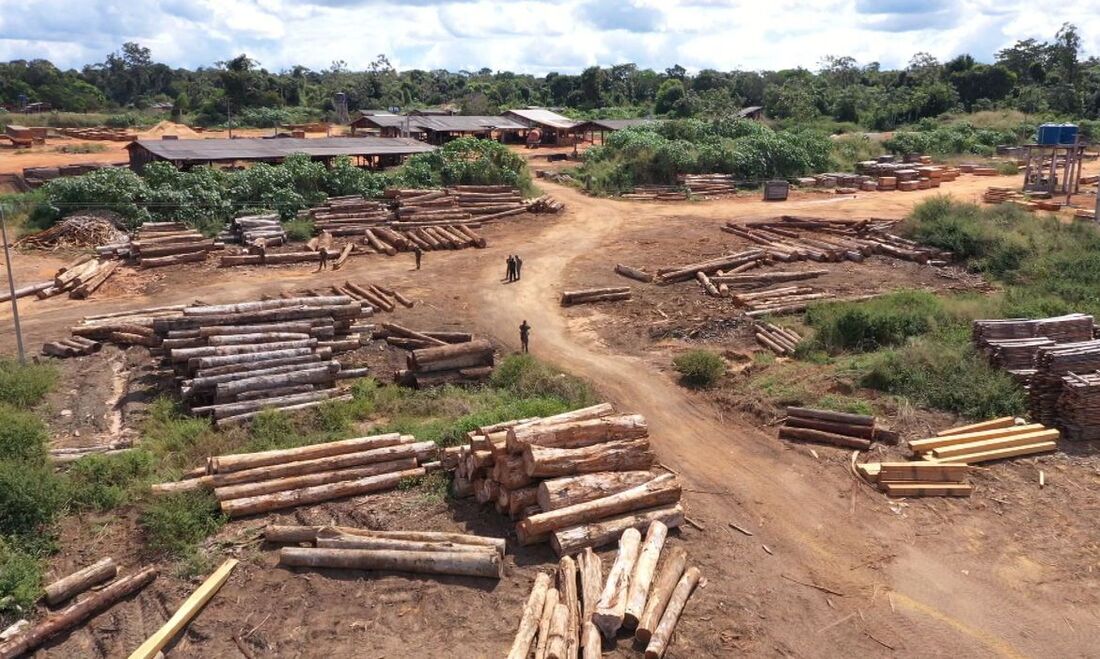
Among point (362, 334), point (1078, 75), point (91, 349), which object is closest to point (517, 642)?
point (362, 334)

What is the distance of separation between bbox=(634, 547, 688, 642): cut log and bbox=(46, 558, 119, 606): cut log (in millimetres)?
7026

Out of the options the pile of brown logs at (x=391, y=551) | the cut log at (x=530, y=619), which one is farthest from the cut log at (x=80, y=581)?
the cut log at (x=530, y=619)

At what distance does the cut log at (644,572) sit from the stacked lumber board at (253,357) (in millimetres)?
8278

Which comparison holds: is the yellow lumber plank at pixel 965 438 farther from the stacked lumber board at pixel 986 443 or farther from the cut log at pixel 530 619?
the cut log at pixel 530 619

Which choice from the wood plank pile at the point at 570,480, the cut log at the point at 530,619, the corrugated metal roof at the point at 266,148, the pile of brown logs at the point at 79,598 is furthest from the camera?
the corrugated metal roof at the point at 266,148

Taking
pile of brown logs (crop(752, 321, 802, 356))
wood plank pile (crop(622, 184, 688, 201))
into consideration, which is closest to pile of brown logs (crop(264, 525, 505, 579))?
pile of brown logs (crop(752, 321, 802, 356))

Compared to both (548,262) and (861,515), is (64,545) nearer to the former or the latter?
(861,515)

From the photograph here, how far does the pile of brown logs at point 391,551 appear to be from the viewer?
1087 centimetres

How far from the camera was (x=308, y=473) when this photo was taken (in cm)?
1320

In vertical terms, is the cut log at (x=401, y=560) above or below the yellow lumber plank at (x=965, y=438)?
below

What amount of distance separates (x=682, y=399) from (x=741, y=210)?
2550 centimetres

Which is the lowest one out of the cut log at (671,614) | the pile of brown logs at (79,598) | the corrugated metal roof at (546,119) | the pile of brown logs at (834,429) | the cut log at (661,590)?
the pile of brown logs at (79,598)

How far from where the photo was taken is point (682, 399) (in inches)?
695

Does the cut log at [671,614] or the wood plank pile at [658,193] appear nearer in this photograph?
the cut log at [671,614]
